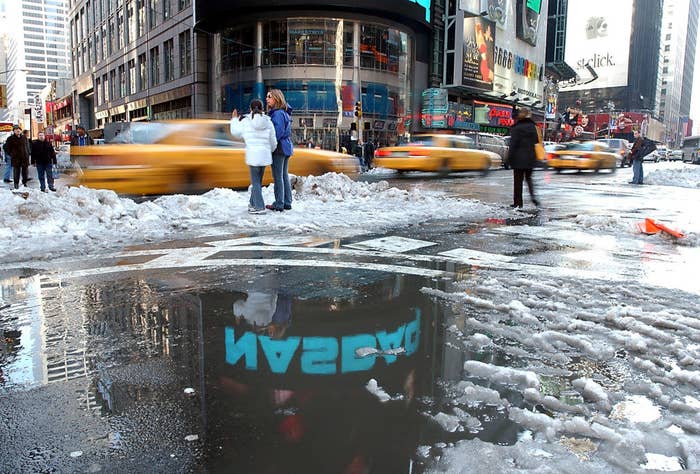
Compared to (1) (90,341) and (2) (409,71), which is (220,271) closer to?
(1) (90,341)

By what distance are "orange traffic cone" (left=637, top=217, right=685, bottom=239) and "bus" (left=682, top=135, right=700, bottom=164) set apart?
2055 inches

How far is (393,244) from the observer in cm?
678

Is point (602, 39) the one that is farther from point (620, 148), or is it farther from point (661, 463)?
point (661, 463)

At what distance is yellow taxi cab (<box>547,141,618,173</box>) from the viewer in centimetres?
2598

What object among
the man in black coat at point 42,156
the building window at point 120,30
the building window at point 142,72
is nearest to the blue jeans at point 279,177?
the man in black coat at point 42,156

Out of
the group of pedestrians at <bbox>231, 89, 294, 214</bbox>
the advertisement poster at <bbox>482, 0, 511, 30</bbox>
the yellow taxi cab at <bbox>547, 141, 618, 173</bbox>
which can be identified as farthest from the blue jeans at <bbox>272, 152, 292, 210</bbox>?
the advertisement poster at <bbox>482, 0, 511, 30</bbox>

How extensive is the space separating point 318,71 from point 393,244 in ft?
120

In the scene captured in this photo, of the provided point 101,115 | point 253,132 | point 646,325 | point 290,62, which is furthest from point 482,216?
point 101,115

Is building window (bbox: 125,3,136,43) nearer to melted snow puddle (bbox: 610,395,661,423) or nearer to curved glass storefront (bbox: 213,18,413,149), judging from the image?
curved glass storefront (bbox: 213,18,413,149)

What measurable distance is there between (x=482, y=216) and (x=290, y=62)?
34.9 meters

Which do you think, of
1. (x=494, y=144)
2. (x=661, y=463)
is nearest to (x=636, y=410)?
(x=661, y=463)

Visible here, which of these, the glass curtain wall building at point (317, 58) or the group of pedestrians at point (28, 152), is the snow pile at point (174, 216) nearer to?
the group of pedestrians at point (28, 152)

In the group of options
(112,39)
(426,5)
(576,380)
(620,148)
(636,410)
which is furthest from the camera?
(112,39)

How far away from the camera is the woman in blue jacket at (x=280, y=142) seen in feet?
29.8
